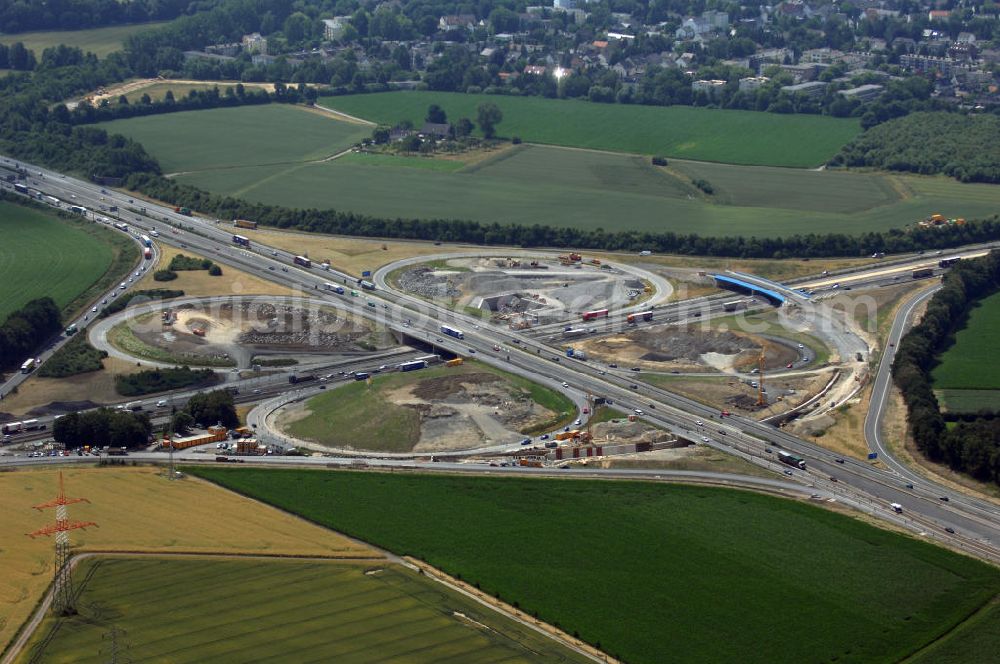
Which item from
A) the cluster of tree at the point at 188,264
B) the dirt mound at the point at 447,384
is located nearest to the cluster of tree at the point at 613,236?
the cluster of tree at the point at 188,264

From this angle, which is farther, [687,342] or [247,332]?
[247,332]

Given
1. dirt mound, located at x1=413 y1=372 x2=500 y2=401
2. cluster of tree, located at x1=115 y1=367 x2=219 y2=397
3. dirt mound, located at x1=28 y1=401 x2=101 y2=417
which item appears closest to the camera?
dirt mound, located at x1=28 y1=401 x2=101 y2=417

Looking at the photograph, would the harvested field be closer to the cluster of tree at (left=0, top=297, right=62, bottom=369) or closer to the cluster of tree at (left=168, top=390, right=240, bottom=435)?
the cluster of tree at (left=0, top=297, right=62, bottom=369)

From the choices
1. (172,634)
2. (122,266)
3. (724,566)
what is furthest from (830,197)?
(172,634)

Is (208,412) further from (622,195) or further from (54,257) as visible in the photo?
(622,195)

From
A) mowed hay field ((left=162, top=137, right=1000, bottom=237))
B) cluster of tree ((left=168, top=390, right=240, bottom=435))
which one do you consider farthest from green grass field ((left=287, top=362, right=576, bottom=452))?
mowed hay field ((left=162, top=137, right=1000, bottom=237))

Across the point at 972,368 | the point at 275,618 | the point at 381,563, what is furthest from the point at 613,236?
the point at 275,618

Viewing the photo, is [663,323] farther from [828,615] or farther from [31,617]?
[31,617]
